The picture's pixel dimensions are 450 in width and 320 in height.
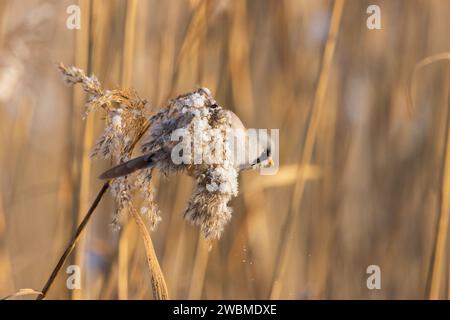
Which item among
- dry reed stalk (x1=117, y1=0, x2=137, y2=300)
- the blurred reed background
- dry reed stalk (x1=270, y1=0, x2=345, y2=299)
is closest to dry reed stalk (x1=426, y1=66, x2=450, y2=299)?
the blurred reed background

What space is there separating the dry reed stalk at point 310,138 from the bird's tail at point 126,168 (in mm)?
564

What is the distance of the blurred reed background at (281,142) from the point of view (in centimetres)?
126

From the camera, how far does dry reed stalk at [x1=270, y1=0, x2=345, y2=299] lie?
1.14 m

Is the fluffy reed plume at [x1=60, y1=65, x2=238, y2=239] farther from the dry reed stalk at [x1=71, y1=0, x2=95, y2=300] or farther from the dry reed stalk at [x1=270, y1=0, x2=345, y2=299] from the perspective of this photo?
the dry reed stalk at [x1=270, y1=0, x2=345, y2=299]

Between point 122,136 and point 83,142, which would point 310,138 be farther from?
point 122,136

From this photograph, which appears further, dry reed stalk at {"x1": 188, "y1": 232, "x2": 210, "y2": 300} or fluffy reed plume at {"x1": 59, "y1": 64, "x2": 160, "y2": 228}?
dry reed stalk at {"x1": 188, "y1": 232, "x2": 210, "y2": 300}

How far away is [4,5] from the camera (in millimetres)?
1284

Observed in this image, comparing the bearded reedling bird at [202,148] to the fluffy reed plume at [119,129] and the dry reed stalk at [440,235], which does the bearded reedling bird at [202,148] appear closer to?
the fluffy reed plume at [119,129]

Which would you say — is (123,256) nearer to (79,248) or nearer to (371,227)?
(79,248)

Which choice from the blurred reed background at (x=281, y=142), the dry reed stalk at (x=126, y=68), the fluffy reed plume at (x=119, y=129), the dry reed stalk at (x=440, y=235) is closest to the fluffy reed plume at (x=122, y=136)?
the fluffy reed plume at (x=119, y=129)

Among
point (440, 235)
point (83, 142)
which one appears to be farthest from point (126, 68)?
point (440, 235)

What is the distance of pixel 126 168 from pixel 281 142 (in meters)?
0.85

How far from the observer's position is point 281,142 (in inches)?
57.2

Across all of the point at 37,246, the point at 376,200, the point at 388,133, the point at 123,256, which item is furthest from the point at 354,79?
the point at 37,246
